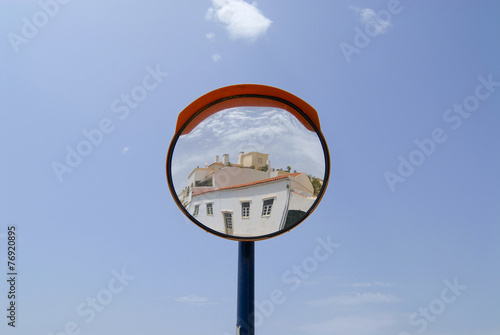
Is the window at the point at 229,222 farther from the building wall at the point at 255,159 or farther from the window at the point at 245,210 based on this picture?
the building wall at the point at 255,159

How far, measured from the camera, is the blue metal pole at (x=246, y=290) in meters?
2.55

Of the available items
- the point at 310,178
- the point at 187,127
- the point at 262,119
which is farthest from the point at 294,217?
the point at 187,127

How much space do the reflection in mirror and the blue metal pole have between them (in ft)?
0.39

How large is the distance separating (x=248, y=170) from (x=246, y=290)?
686 mm

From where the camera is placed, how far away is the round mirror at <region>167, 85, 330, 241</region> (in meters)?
2.62

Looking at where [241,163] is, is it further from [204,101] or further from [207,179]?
[204,101]

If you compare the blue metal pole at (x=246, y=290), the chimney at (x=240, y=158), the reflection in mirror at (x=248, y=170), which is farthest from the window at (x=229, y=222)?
the chimney at (x=240, y=158)

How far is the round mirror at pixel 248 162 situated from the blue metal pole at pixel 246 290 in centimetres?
10

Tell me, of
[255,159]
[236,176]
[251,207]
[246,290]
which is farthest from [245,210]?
[246,290]

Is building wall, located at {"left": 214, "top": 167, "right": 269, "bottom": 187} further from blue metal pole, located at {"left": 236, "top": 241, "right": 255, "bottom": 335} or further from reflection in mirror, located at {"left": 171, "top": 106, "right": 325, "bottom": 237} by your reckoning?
blue metal pole, located at {"left": 236, "top": 241, "right": 255, "bottom": 335}

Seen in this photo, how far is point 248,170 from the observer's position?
103 inches

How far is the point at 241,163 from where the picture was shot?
2646 mm

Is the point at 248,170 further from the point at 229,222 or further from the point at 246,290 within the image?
the point at 246,290

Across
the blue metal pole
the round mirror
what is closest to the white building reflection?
the round mirror
